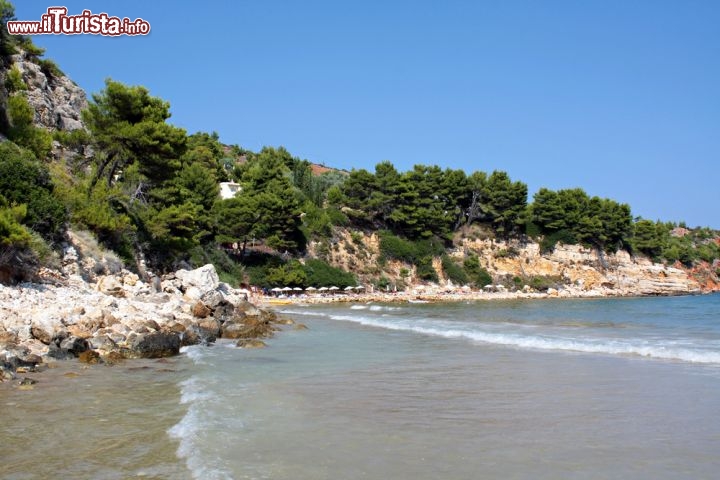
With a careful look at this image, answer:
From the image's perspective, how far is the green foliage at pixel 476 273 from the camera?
63.1 m

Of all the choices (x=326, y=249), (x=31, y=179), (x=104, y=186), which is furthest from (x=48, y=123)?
(x=326, y=249)

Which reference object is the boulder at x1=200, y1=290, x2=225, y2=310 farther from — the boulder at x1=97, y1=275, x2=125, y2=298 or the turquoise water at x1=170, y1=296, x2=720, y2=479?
the turquoise water at x1=170, y1=296, x2=720, y2=479

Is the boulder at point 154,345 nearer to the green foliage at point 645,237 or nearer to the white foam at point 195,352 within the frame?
the white foam at point 195,352

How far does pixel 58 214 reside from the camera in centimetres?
1750

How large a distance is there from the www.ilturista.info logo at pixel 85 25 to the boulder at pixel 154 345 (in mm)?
14605

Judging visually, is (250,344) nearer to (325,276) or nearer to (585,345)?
(585,345)

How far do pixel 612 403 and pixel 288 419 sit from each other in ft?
14.8

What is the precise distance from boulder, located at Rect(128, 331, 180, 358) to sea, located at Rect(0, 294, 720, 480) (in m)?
0.49

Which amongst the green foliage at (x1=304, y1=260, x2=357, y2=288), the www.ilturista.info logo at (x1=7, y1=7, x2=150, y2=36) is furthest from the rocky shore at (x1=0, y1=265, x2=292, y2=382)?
the green foliage at (x1=304, y1=260, x2=357, y2=288)

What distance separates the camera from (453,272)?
62188 millimetres

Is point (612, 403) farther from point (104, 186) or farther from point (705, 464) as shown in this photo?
point (104, 186)

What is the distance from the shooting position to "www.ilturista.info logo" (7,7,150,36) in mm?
22594

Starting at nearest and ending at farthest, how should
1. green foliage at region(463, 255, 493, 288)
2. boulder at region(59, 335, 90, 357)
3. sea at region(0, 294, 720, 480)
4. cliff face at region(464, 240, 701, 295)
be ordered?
sea at region(0, 294, 720, 480), boulder at region(59, 335, 90, 357), green foliage at region(463, 255, 493, 288), cliff face at region(464, 240, 701, 295)

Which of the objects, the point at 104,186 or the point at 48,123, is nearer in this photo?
the point at 104,186
